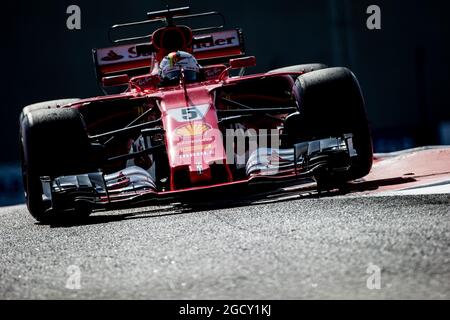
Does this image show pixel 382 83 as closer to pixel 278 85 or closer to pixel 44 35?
pixel 44 35

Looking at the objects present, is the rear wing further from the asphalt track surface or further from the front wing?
the asphalt track surface

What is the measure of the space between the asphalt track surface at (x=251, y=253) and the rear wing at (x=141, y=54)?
4.02m

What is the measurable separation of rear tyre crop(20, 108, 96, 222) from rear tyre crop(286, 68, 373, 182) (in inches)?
62.6

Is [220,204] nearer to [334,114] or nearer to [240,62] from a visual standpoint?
[334,114]

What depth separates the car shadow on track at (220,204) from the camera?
Result: 744cm

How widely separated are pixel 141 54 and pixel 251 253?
636cm

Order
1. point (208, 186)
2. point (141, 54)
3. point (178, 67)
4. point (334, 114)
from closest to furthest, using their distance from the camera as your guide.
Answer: point (208, 186)
point (334, 114)
point (178, 67)
point (141, 54)

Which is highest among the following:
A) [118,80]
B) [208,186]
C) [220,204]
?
[118,80]

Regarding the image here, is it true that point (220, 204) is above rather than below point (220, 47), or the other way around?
below

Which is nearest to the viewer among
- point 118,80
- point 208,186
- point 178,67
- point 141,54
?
point 208,186

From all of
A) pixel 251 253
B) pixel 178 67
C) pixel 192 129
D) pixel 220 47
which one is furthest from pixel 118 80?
pixel 251 253

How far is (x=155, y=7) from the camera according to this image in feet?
62.0

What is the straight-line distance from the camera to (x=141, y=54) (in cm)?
1103
